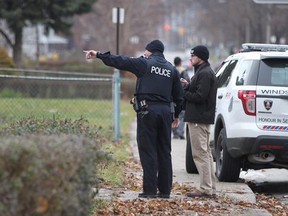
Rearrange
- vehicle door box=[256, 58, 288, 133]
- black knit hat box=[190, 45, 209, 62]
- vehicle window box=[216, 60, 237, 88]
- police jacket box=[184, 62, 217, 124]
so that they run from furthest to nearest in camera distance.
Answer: vehicle window box=[216, 60, 237, 88]
vehicle door box=[256, 58, 288, 133]
black knit hat box=[190, 45, 209, 62]
police jacket box=[184, 62, 217, 124]

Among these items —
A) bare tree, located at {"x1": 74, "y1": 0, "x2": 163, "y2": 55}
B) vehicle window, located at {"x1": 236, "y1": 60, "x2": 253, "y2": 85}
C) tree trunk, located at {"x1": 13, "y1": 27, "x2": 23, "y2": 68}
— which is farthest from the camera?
bare tree, located at {"x1": 74, "y1": 0, "x2": 163, "y2": 55}

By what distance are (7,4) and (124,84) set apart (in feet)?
19.6

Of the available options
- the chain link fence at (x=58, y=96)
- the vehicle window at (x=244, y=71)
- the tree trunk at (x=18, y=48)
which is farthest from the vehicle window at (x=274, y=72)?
the tree trunk at (x=18, y=48)

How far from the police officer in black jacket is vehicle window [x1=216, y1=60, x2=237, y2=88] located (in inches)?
88.8

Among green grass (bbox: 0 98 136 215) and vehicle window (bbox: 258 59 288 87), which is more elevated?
vehicle window (bbox: 258 59 288 87)

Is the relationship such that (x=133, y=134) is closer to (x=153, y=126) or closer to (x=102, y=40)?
(x=153, y=126)

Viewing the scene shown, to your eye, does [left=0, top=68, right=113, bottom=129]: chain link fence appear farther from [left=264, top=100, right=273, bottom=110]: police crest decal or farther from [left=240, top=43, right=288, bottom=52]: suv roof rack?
[left=264, top=100, right=273, bottom=110]: police crest decal

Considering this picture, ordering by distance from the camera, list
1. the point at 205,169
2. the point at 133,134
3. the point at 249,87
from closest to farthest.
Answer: the point at 205,169 < the point at 249,87 < the point at 133,134

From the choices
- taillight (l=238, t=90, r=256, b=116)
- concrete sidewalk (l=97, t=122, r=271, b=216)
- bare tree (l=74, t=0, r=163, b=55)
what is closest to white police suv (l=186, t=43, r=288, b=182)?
taillight (l=238, t=90, r=256, b=116)

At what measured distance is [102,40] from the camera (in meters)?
56.8

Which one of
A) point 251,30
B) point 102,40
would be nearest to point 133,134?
point 102,40

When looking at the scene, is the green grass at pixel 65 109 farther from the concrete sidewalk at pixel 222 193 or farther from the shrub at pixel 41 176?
the shrub at pixel 41 176

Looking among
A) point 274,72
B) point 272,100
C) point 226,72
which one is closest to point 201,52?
point 272,100

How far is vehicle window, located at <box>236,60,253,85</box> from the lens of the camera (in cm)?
1070
